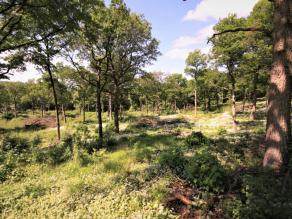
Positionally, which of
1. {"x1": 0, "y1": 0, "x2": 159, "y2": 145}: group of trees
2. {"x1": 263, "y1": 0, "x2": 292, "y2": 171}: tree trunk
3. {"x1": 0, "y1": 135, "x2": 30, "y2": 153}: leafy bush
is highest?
{"x1": 0, "y1": 0, "x2": 159, "y2": 145}: group of trees

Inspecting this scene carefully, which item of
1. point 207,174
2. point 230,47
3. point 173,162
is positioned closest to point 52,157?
point 173,162

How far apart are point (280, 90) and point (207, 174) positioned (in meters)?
2.93

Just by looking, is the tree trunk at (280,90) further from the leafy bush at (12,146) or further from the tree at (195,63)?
the tree at (195,63)

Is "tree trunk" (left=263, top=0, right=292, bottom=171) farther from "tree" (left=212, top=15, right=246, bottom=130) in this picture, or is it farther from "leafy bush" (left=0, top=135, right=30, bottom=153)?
"tree" (left=212, top=15, right=246, bottom=130)

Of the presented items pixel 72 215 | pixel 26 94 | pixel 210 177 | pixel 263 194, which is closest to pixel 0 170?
pixel 72 215

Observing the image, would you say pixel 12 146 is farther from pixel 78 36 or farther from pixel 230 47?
pixel 230 47

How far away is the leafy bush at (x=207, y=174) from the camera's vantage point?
4.59 m

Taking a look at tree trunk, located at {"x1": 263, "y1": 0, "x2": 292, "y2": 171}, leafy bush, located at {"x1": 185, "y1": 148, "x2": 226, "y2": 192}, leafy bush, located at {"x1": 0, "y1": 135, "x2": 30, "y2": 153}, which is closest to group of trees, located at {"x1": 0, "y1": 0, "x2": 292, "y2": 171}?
tree trunk, located at {"x1": 263, "y1": 0, "x2": 292, "y2": 171}

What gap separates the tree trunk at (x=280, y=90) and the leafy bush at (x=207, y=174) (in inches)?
57.4

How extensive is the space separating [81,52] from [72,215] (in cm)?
1348

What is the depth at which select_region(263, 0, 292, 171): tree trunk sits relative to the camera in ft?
16.1

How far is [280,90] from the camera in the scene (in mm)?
5016

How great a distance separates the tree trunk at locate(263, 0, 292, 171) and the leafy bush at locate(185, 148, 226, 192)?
1459mm

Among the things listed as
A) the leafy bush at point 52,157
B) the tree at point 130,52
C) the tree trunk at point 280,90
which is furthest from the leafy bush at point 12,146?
the tree trunk at point 280,90
